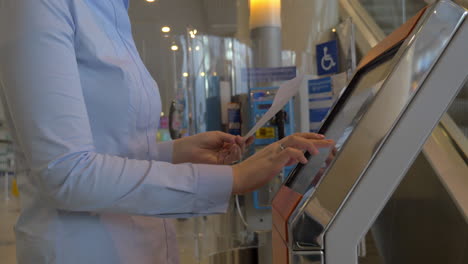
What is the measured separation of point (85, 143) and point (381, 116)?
0.51 m

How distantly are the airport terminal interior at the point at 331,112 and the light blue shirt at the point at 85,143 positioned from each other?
0.73ft

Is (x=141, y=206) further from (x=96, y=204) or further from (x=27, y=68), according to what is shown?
(x=27, y=68)

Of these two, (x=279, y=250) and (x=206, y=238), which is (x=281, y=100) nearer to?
(x=279, y=250)

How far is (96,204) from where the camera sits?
0.88 m

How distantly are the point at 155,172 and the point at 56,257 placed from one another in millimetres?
291

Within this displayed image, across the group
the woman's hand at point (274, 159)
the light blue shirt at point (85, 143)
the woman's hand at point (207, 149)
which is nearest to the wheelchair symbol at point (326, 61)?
the woman's hand at point (207, 149)

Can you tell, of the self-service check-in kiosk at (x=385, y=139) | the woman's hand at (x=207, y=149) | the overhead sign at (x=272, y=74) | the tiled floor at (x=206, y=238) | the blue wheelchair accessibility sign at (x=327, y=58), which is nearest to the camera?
the self-service check-in kiosk at (x=385, y=139)

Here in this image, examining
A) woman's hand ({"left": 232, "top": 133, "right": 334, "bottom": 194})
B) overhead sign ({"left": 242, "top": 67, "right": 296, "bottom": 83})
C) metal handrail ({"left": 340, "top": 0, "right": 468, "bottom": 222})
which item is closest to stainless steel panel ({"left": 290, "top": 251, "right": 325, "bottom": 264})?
woman's hand ({"left": 232, "top": 133, "right": 334, "bottom": 194})

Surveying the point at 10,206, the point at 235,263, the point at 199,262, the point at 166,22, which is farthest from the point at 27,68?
the point at 10,206

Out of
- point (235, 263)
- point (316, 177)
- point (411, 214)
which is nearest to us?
point (316, 177)

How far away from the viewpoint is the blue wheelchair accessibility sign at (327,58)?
3369mm

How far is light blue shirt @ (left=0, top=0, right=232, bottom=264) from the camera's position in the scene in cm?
86

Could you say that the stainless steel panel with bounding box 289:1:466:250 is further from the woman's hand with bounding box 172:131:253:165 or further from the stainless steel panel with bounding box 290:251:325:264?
the woman's hand with bounding box 172:131:253:165

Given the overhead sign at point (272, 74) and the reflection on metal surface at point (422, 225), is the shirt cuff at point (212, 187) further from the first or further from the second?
the overhead sign at point (272, 74)
